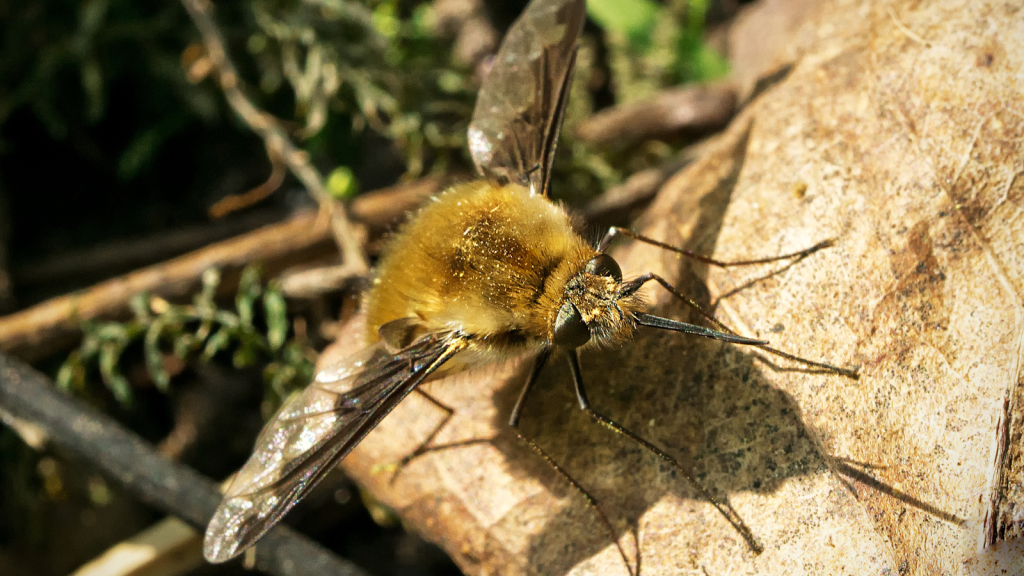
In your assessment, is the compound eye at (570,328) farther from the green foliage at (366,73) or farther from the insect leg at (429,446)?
the green foliage at (366,73)

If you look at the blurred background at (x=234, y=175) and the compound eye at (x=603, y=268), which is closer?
the compound eye at (x=603, y=268)

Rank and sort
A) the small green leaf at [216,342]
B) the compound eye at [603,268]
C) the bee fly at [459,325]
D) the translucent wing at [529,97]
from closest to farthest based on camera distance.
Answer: the bee fly at [459,325] < the compound eye at [603,268] < the translucent wing at [529,97] < the small green leaf at [216,342]

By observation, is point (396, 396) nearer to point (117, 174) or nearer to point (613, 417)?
point (613, 417)

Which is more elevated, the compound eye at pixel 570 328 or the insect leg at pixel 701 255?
the insect leg at pixel 701 255

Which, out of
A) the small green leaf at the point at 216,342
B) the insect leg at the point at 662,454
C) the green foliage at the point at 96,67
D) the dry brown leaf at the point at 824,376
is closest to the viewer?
the dry brown leaf at the point at 824,376

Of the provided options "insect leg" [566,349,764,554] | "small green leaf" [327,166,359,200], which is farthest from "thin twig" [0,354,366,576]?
"small green leaf" [327,166,359,200]

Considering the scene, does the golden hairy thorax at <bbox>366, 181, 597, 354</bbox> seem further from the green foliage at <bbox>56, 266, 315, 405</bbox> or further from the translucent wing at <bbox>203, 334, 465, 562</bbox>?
the green foliage at <bbox>56, 266, 315, 405</bbox>

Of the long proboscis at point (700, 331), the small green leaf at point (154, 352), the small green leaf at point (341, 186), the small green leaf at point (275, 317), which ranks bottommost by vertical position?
the small green leaf at point (154, 352)

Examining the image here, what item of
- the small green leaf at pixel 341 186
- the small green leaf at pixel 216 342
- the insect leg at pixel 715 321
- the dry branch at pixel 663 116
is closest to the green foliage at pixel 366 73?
the small green leaf at pixel 341 186
